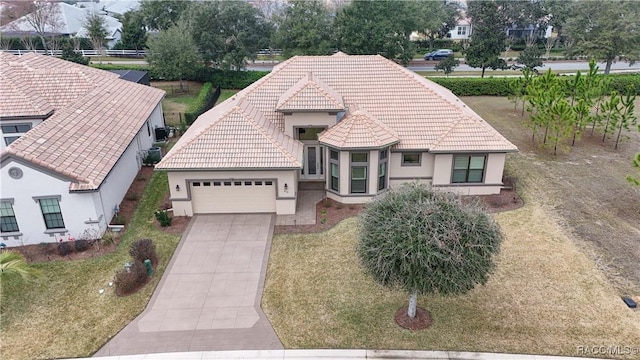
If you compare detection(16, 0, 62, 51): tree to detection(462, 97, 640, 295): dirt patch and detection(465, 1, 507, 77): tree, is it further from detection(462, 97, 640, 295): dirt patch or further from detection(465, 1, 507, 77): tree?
detection(462, 97, 640, 295): dirt patch

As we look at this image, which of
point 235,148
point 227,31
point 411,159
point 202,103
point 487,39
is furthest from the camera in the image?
point 227,31

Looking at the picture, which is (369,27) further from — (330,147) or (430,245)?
(430,245)

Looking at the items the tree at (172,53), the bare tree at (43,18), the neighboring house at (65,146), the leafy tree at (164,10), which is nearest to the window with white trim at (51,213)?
the neighboring house at (65,146)

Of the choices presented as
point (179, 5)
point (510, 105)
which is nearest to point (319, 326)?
point (510, 105)

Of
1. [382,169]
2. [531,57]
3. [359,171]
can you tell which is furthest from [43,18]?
[531,57]

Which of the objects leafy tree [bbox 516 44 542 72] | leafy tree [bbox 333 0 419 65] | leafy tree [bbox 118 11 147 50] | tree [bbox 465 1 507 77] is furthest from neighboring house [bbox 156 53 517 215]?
leafy tree [bbox 118 11 147 50]

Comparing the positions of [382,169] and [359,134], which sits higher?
[359,134]

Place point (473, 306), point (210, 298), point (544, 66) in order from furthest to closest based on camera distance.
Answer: point (544, 66) → point (210, 298) → point (473, 306)
